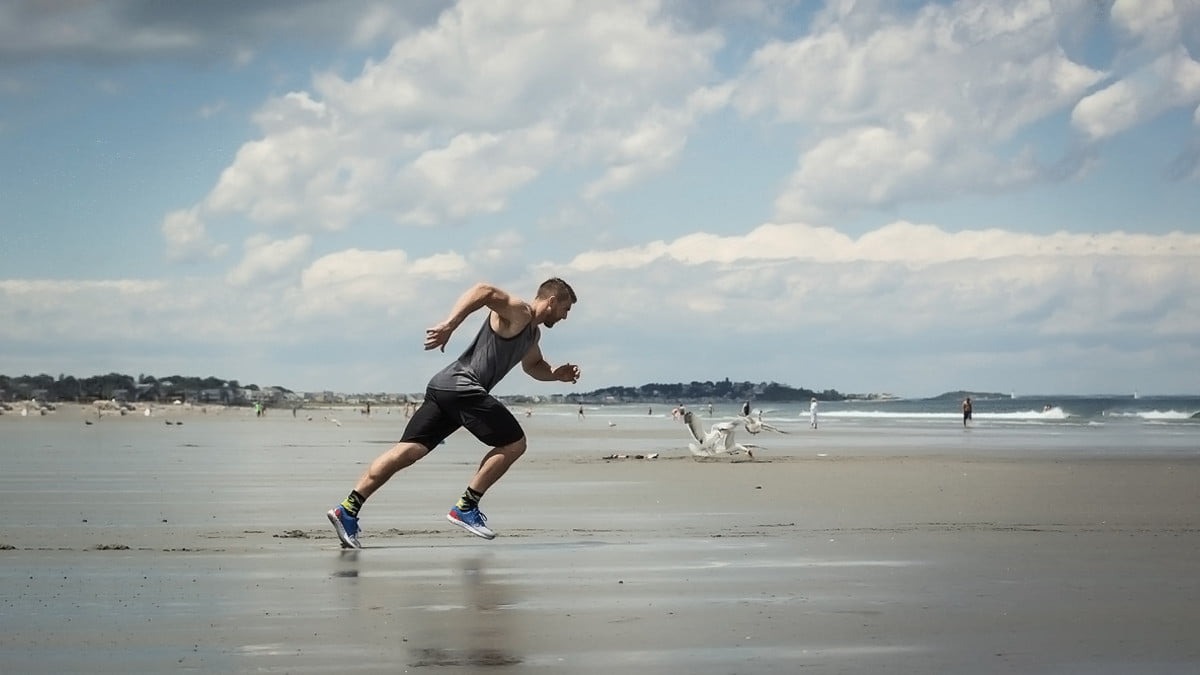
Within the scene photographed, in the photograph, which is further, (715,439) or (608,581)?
(715,439)

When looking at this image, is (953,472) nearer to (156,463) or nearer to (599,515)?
(599,515)

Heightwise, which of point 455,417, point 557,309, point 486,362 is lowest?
point 455,417

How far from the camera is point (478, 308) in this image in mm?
9688

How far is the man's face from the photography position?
403 inches

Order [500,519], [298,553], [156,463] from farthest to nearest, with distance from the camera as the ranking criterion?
[156,463], [500,519], [298,553]

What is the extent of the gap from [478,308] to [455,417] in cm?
97

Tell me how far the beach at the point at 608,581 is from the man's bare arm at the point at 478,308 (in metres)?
1.34

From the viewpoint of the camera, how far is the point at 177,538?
34.9 ft

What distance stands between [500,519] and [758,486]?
5.86 metres

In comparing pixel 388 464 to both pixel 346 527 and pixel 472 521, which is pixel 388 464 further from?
pixel 472 521

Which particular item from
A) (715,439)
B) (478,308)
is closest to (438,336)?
(478,308)

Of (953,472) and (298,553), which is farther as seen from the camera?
(953,472)

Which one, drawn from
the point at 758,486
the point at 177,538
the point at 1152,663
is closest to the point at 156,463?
the point at 758,486

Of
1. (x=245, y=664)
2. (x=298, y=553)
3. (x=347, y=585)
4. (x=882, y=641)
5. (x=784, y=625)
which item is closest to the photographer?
(x=245, y=664)
